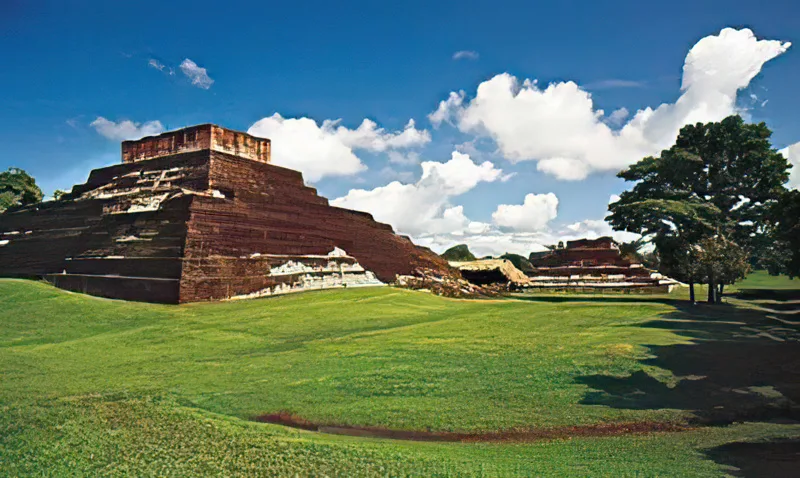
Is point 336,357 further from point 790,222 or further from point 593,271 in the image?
point 593,271

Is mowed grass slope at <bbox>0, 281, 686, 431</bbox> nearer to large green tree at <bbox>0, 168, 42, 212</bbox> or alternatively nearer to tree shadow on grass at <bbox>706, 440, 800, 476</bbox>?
tree shadow on grass at <bbox>706, 440, 800, 476</bbox>

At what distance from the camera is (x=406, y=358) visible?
317 inches

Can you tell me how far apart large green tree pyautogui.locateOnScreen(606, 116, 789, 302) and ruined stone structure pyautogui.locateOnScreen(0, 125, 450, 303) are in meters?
14.5

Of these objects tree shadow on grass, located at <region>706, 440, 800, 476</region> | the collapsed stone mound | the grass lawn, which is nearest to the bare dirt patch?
tree shadow on grass, located at <region>706, 440, 800, 476</region>

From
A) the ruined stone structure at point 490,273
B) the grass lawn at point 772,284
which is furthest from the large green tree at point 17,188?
the grass lawn at point 772,284

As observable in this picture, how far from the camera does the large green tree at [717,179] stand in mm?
25188

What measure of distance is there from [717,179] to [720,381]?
25.5 meters

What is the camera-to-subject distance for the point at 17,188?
33.9 meters

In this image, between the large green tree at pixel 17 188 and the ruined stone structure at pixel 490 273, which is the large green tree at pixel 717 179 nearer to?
the ruined stone structure at pixel 490 273

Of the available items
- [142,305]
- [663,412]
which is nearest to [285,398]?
[663,412]

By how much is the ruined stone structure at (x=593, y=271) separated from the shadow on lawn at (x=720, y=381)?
15.6m

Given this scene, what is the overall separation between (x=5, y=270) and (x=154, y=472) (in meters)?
23.4

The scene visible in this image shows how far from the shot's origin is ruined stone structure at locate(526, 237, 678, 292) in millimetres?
25844

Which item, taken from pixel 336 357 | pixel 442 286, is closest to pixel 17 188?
pixel 442 286
